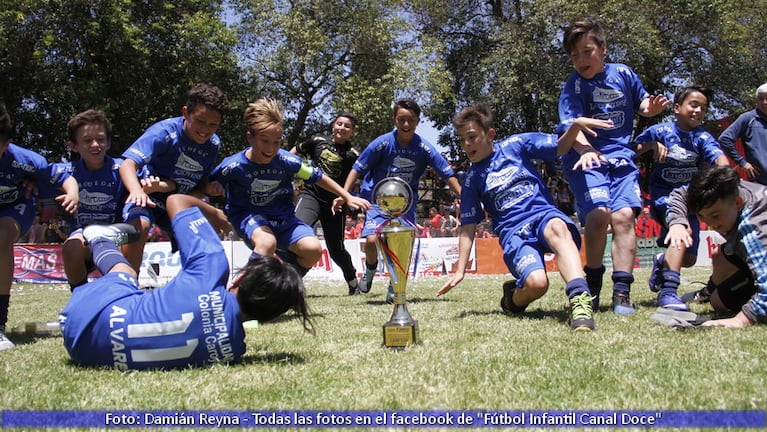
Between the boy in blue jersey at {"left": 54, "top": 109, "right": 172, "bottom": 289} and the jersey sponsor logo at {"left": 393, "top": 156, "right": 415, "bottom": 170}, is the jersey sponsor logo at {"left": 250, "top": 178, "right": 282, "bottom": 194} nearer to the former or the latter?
the boy in blue jersey at {"left": 54, "top": 109, "right": 172, "bottom": 289}

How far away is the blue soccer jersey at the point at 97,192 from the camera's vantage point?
5.19 meters

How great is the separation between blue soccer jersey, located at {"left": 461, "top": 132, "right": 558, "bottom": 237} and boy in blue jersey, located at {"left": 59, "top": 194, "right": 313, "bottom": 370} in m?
2.31

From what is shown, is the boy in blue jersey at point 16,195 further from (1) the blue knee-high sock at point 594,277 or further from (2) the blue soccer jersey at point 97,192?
(1) the blue knee-high sock at point 594,277

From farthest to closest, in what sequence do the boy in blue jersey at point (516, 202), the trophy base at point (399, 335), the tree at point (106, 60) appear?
the tree at point (106, 60) → the boy in blue jersey at point (516, 202) → the trophy base at point (399, 335)

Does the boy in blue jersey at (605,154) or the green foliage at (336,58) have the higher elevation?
the green foliage at (336,58)

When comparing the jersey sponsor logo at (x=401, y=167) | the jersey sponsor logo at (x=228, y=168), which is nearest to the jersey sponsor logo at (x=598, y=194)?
the jersey sponsor logo at (x=401, y=167)

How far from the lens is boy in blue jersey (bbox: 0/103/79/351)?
182 inches

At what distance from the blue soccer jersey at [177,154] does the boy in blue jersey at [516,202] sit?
86.6 inches

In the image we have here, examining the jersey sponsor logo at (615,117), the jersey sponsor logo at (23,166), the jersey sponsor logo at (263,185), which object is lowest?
the jersey sponsor logo at (263,185)

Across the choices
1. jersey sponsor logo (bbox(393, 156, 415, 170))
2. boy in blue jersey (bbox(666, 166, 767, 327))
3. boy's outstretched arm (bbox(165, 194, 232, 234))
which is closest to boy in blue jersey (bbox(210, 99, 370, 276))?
boy's outstretched arm (bbox(165, 194, 232, 234))

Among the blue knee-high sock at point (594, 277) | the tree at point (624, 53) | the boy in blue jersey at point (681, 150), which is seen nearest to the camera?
the blue knee-high sock at point (594, 277)

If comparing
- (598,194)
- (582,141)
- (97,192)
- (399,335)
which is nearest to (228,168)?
(97,192)

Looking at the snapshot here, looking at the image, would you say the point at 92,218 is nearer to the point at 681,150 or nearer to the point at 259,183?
the point at 259,183

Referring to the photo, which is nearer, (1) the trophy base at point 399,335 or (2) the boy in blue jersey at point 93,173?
(1) the trophy base at point 399,335
